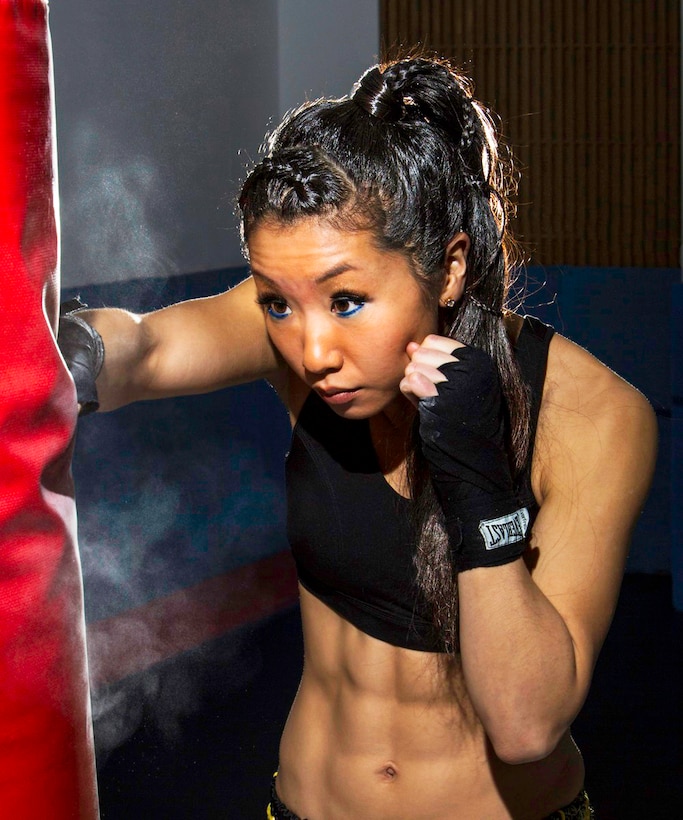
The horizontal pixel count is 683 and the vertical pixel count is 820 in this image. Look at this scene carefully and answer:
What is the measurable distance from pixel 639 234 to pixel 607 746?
1.97 meters

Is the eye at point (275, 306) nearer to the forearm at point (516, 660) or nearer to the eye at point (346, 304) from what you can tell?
the eye at point (346, 304)

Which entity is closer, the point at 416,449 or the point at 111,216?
the point at 416,449

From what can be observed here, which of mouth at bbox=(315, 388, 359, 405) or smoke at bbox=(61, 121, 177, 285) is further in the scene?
smoke at bbox=(61, 121, 177, 285)

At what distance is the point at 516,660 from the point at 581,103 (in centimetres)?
326

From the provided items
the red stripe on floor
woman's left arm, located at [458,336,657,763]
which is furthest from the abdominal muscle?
the red stripe on floor

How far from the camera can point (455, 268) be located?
102 cm

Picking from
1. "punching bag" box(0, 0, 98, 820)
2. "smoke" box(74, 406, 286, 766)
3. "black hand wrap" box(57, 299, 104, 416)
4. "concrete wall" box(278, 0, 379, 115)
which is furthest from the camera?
"concrete wall" box(278, 0, 379, 115)

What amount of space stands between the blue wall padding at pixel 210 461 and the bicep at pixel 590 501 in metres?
1.61

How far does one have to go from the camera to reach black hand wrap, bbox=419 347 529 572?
91cm

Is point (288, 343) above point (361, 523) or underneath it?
above

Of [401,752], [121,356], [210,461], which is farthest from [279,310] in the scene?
[210,461]

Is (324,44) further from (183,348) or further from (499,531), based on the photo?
(499,531)

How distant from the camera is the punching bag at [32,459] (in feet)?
2.20

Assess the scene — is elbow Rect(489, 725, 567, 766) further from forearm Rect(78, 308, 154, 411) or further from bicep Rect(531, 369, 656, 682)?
forearm Rect(78, 308, 154, 411)
